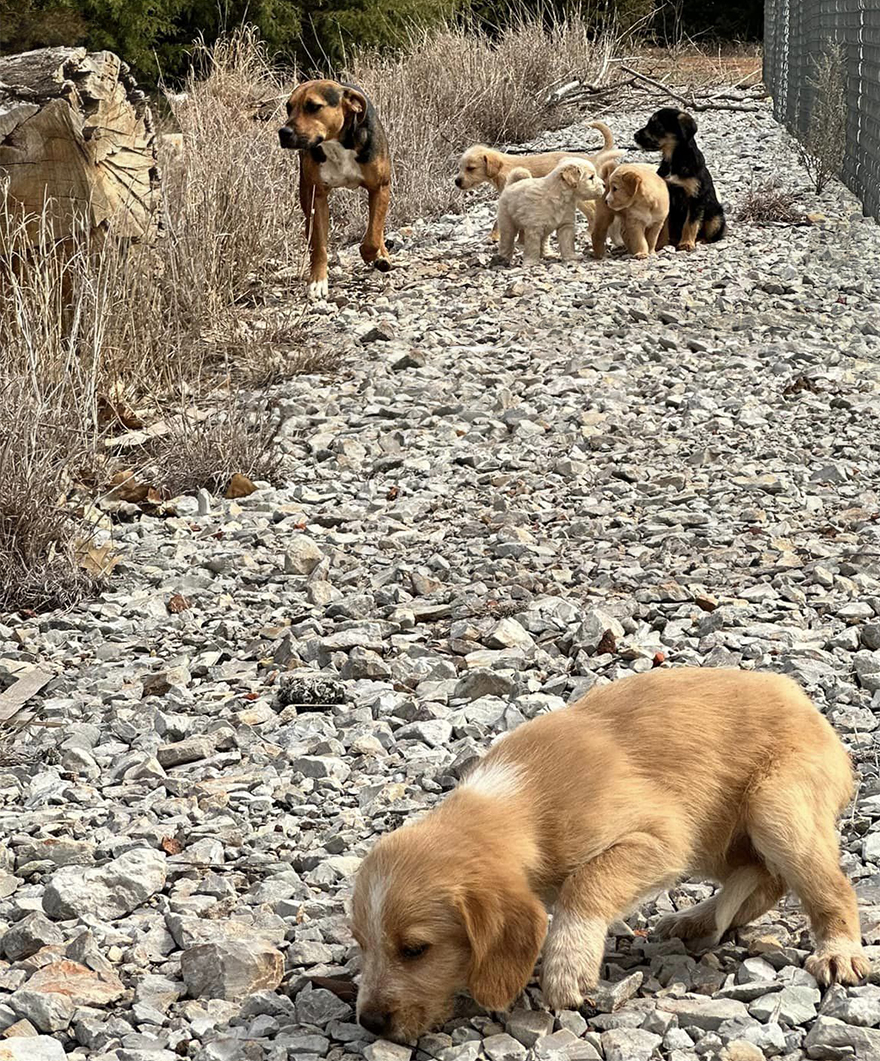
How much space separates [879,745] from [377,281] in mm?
7229

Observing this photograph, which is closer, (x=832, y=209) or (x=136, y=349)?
(x=136, y=349)

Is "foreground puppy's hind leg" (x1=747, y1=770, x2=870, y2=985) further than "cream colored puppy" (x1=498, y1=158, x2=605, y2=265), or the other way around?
"cream colored puppy" (x1=498, y1=158, x2=605, y2=265)

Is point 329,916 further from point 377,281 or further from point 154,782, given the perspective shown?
point 377,281

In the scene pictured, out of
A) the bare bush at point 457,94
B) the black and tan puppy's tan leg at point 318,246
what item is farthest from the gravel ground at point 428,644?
the bare bush at point 457,94

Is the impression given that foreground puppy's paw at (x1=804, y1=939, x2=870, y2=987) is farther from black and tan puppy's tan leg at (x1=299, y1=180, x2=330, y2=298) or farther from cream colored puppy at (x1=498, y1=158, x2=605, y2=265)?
cream colored puppy at (x1=498, y1=158, x2=605, y2=265)

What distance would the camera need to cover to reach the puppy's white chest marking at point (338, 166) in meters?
10.1

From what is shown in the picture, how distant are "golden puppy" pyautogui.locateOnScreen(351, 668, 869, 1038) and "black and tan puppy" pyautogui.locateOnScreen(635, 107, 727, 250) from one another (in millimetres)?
8362

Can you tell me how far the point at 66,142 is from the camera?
7.16 meters

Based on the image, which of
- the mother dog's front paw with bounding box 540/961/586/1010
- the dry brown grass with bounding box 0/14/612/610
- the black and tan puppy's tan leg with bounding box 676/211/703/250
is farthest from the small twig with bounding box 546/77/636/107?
the mother dog's front paw with bounding box 540/961/586/1010

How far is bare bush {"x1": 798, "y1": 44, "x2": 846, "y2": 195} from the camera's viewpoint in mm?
12734

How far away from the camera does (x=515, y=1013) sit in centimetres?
255

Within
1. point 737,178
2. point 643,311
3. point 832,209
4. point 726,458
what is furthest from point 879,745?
point 737,178

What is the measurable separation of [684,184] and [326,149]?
279 centimetres

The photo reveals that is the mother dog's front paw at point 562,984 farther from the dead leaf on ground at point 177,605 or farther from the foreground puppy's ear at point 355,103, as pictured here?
the foreground puppy's ear at point 355,103
